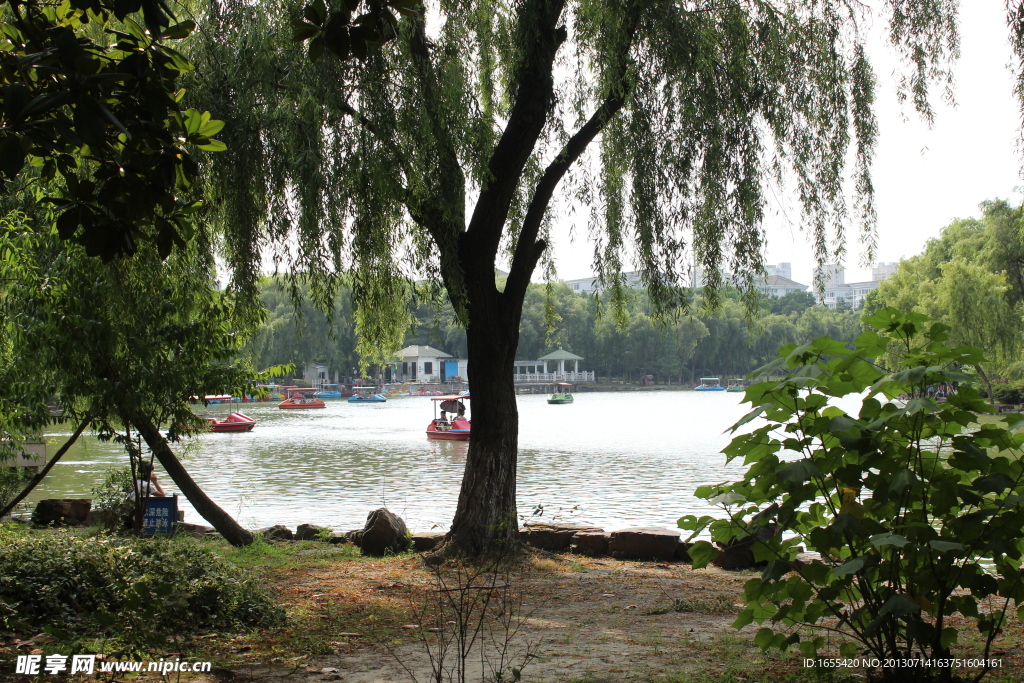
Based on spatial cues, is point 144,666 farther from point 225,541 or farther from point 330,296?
point 225,541

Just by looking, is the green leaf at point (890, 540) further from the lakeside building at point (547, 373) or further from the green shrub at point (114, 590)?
the lakeside building at point (547, 373)

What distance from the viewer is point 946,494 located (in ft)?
8.41

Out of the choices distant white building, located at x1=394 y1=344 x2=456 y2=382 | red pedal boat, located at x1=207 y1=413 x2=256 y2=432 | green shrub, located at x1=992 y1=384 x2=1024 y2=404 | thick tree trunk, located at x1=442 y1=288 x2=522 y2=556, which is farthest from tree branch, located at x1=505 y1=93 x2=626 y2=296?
distant white building, located at x1=394 y1=344 x2=456 y2=382

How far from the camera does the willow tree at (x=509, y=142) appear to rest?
5441 mm

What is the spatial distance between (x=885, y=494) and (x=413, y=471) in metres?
17.6

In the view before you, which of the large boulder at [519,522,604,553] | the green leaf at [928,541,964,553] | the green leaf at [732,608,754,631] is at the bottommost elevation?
the large boulder at [519,522,604,553]

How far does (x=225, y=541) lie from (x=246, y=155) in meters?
5.02

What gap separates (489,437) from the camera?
22.6 feet

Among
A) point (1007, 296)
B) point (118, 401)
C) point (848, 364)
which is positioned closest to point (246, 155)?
point (118, 401)

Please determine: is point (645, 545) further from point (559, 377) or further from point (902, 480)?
point (559, 377)

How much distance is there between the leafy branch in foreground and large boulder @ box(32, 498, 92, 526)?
8.57 m

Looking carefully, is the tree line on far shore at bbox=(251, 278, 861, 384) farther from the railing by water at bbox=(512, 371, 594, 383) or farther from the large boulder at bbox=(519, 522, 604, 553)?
the large boulder at bbox=(519, 522, 604, 553)

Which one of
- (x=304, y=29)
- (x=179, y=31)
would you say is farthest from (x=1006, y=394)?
(x=179, y=31)

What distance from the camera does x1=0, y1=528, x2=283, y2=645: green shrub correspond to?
144 inches
